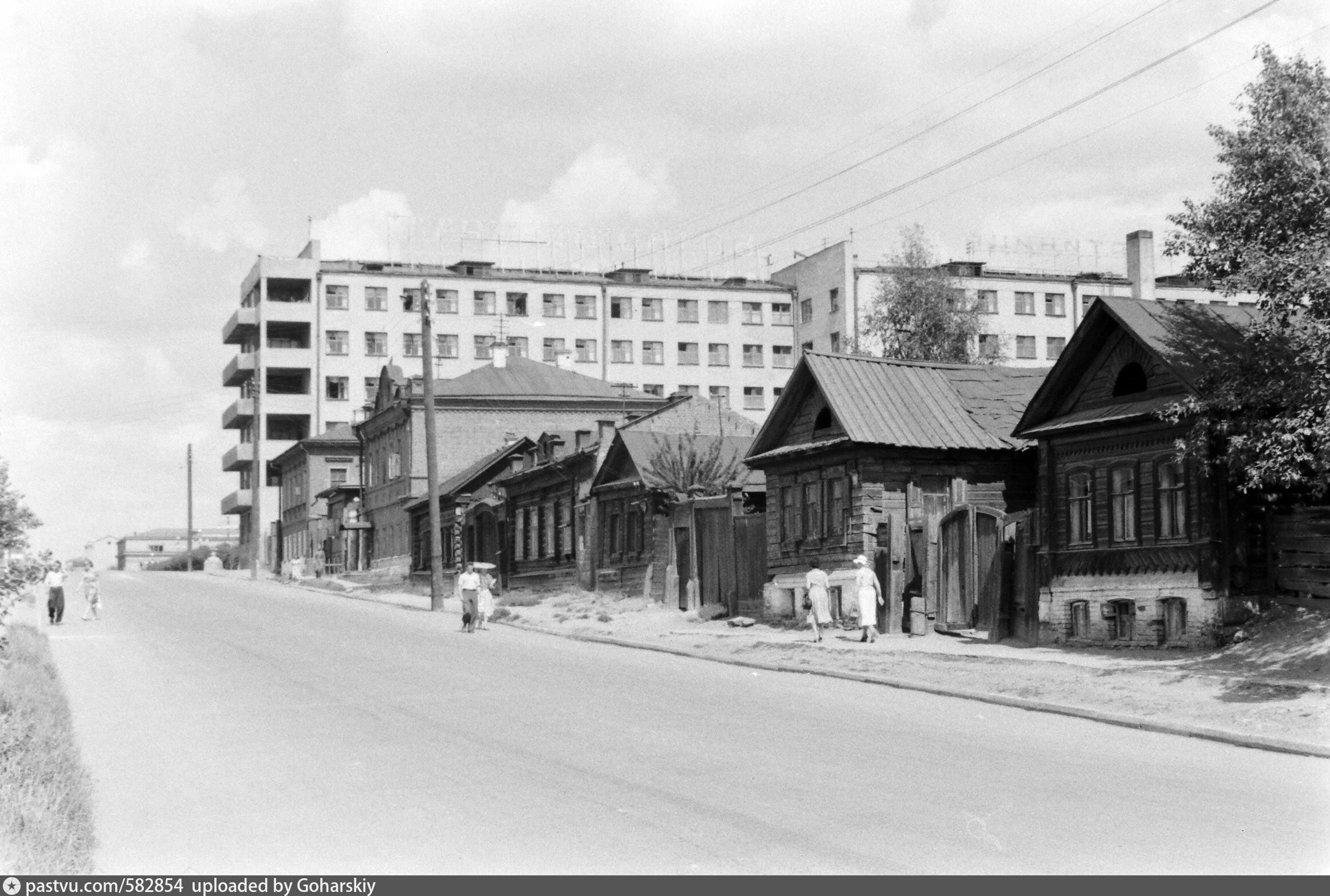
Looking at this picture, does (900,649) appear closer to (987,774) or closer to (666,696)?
(666,696)

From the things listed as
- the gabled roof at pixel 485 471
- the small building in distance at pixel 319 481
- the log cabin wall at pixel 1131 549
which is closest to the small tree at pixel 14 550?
the log cabin wall at pixel 1131 549

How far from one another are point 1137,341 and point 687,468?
56.9 feet

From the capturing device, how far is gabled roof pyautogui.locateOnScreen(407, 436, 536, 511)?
187 feet

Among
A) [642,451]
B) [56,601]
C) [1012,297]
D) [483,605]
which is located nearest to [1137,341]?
[483,605]

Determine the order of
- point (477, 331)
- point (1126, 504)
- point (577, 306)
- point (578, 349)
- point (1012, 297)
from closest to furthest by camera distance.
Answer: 1. point (1126, 504)
2. point (1012, 297)
3. point (477, 331)
4. point (578, 349)
5. point (577, 306)

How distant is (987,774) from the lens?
1255 centimetres

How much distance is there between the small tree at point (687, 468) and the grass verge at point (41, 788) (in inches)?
915

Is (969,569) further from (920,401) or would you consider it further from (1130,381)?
(920,401)

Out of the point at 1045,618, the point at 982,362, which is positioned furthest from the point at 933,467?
the point at 982,362

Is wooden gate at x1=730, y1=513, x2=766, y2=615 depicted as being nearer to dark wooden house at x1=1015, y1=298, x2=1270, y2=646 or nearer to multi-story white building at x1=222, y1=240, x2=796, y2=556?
dark wooden house at x1=1015, y1=298, x2=1270, y2=646

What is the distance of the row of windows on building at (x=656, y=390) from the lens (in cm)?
9331

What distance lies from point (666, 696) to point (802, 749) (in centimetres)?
505

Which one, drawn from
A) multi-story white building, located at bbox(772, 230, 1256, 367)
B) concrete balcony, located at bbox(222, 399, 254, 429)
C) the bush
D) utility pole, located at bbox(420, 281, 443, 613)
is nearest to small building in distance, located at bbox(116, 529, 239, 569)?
the bush

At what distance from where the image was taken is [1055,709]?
1783 centimetres
